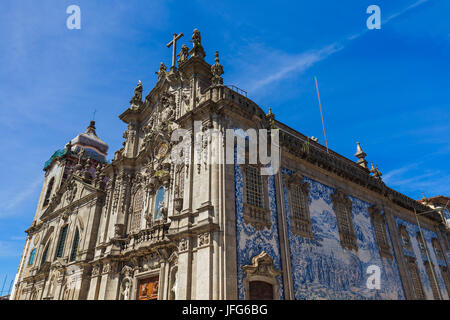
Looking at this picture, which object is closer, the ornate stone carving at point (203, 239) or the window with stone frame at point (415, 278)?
the ornate stone carving at point (203, 239)

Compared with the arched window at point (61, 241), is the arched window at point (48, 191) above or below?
above

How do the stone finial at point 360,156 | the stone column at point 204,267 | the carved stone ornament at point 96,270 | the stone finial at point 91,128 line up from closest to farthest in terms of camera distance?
the stone column at point 204,267 → the carved stone ornament at point 96,270 → the stone finial at point 360,156 → the stone finial at point 91,128

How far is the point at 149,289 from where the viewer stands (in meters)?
17.1

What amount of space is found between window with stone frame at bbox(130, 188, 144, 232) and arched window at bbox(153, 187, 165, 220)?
5.54 feet

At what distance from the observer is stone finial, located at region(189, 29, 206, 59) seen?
19870mm

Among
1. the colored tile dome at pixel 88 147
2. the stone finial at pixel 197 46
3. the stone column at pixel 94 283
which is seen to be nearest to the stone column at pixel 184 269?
the stone column at pixel 94 283

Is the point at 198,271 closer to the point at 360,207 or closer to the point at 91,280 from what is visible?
the point at 91,280

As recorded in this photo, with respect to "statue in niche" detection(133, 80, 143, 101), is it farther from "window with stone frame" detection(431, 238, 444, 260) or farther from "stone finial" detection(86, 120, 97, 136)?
"window with stone frame" detection(431, 238, 444, 260)

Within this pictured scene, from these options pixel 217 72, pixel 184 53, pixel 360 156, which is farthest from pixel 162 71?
pixel 360 156

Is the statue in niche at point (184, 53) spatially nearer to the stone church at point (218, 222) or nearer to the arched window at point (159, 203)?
the stone church at point (218, 222)

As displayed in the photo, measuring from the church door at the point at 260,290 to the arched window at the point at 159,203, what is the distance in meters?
6.89

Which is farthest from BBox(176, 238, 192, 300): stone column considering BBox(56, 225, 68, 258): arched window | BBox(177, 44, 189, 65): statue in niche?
BBox(56, 225, 68, 258): arched window

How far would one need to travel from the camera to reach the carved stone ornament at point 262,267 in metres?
13.7
